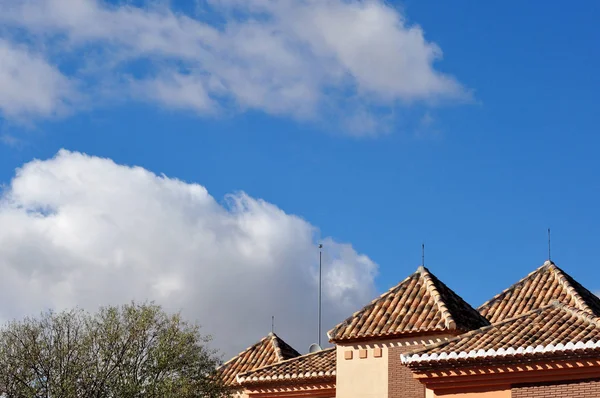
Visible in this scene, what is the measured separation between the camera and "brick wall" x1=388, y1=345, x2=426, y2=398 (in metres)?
21.5

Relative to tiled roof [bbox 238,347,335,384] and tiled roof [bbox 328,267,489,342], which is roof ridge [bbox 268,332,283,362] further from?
tiled roof [bbox 328,267,489,342]

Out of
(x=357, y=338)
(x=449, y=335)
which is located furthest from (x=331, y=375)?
(x=449, y=335)

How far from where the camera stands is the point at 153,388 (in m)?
26.3

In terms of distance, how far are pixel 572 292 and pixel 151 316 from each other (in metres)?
11.5

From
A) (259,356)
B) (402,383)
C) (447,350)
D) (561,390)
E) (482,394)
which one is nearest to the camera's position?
(561,390)

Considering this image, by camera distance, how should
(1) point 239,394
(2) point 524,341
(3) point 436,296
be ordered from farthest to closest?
(1) point 239,394 → (3) point 436,296 → (2) point 524,341

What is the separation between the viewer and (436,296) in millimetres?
22766

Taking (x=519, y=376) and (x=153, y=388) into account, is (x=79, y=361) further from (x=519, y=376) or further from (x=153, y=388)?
(x=519, y=376)

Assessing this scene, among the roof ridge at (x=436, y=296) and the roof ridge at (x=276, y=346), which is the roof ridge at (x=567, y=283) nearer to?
the roof ridge at (x=436, y=296)

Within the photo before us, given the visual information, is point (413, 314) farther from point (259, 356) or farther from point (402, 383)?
point (259, 356)

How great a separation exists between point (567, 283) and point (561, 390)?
8.08 metres

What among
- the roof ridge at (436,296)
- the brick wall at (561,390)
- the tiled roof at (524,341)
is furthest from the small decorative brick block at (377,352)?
the brick wall at (561,390)

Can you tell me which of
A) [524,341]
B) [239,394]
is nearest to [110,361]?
[239,394]

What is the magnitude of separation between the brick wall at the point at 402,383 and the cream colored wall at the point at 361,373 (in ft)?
0.44
